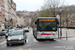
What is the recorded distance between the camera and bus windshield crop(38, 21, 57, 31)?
55.6 feet

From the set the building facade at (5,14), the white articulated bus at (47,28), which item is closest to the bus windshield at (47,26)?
the white articulated bus at (47,28)

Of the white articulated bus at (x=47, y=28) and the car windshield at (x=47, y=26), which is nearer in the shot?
the white articulated bus at (x=47, y=28)

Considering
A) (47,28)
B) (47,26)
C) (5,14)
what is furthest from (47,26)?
(5,14)

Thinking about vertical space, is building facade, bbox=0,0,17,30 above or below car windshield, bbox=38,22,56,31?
above

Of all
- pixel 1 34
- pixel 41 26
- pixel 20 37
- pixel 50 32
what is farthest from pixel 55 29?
pixel 1 34

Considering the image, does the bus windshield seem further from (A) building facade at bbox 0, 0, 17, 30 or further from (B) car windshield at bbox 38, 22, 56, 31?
(A) building facade at bbox 0, 0, 17, 30

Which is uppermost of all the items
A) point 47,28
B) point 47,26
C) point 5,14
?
point 5,14

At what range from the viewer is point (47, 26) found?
17.0 meters

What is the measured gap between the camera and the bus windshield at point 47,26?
16953 millimetres

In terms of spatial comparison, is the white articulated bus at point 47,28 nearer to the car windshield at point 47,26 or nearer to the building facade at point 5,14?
the car windshield at point 47,26

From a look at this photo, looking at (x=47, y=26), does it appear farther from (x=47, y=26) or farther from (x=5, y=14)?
(x=5, y=14)

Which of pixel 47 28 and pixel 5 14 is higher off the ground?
pixel 5 14

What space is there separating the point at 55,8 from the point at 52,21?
711 inches

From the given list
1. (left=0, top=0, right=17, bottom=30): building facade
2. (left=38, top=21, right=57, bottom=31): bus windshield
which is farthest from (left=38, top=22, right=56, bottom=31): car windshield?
(left=0, top=0, right=17, bottom=30): building facade
